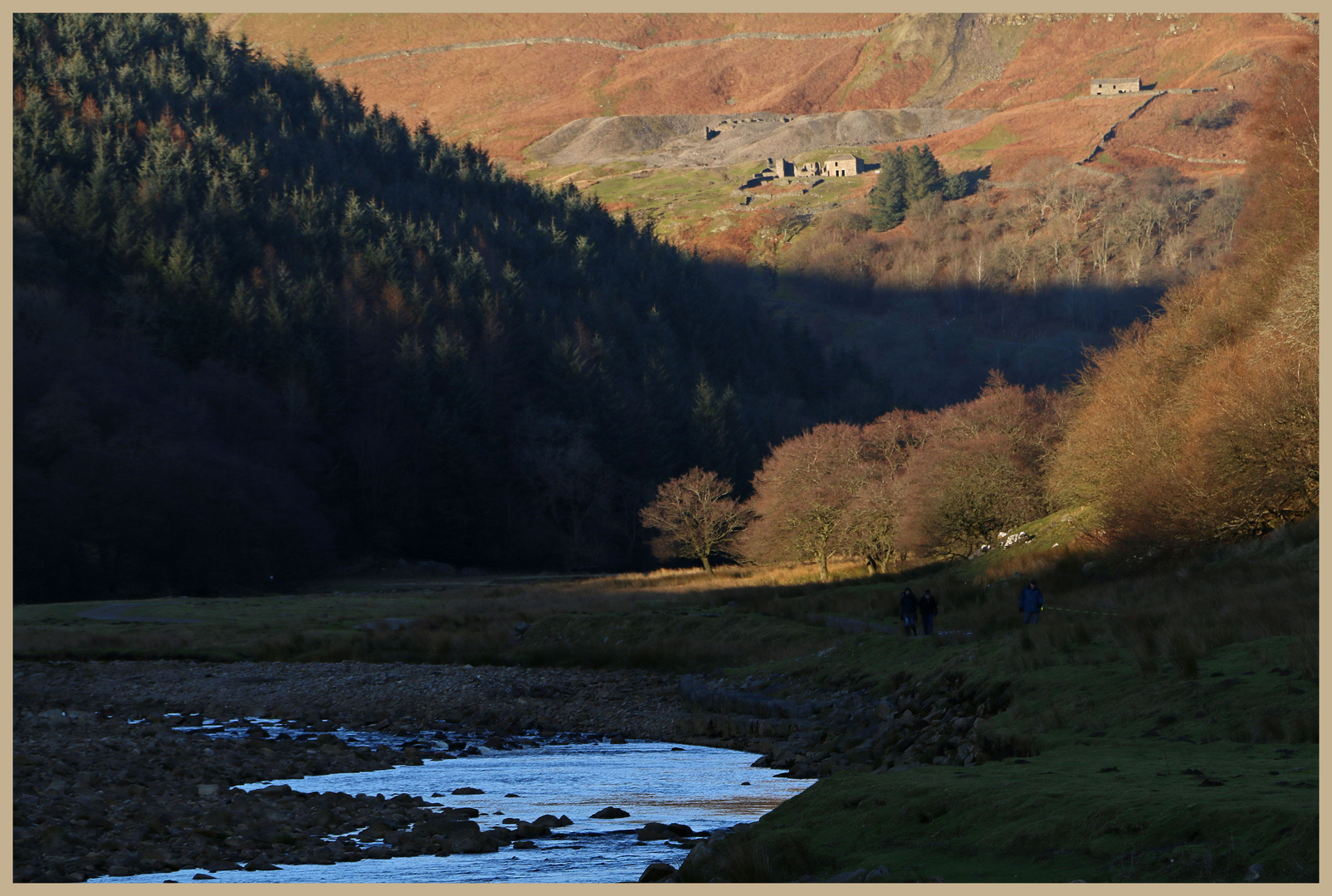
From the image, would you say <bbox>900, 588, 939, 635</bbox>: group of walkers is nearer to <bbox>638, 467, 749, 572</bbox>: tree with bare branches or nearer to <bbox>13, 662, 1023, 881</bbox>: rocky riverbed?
<bbox>13, 662, 1023, 881</bbox>: rocky riverbed

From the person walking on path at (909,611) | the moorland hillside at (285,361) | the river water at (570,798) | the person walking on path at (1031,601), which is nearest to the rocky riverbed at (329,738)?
the river water at (570,798)

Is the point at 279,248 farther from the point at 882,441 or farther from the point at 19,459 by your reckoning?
the point at 882,441

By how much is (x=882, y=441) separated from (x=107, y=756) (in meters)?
59.8

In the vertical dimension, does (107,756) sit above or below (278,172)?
below

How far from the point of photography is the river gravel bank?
53.5 feet

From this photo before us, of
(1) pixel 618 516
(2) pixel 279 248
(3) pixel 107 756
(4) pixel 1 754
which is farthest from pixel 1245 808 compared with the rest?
(2) pixel 279 248

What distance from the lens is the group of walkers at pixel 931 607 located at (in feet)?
100

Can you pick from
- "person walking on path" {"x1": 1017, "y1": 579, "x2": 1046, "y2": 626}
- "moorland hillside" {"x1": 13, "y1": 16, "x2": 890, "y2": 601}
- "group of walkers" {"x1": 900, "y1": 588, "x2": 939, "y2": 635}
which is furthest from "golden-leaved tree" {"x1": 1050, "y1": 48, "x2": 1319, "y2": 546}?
"moorland hillside" {"x1": 13, "y1": 16, "x2": 890, "y2": 601}

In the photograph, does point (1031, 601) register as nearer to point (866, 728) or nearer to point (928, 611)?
point (928, 611)

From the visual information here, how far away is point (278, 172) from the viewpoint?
13588cm

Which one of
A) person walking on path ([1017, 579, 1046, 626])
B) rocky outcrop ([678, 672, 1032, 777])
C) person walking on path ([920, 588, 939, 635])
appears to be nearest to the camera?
rocky outcrop ([678, 672, 1032, 777])

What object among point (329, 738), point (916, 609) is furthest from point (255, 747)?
point (916, 609)

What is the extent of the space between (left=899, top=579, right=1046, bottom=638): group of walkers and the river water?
865cm

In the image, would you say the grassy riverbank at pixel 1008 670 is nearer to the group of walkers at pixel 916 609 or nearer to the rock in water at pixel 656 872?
the rock in water at pixel 656 872
